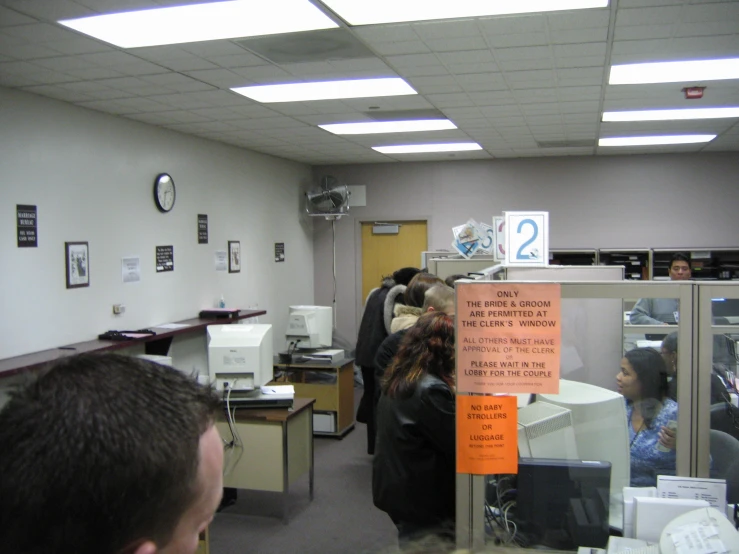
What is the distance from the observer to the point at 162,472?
0.52 m

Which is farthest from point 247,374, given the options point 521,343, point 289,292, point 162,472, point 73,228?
point 289,292

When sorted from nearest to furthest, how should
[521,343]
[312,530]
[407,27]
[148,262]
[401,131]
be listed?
[521,343], [407,27], [312,530], [148,262], [401,131]

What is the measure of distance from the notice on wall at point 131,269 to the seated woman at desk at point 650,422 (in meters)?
4.07

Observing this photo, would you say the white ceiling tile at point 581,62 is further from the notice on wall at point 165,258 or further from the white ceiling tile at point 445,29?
the notice on wall at point 165,258

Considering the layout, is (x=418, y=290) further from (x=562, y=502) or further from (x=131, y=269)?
(x=131, y=269)

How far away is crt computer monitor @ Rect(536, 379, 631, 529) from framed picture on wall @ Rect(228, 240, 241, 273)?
196 inches

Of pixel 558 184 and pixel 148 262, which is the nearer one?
pixel 148 262

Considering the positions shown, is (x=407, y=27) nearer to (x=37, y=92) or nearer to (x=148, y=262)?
(x=37, y=92)

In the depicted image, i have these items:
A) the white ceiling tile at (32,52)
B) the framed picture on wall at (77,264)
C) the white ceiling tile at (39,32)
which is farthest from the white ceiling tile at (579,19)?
the framed picture on wall at (77,264)

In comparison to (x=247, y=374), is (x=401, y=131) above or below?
above

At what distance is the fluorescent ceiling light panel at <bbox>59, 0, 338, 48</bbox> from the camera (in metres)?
2.77

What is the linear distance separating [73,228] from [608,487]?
12.7ft

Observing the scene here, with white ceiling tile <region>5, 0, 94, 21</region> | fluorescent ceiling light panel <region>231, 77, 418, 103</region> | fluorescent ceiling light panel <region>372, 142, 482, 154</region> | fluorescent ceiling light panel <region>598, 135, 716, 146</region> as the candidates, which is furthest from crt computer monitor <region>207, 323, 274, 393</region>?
fluorescent ceiling light panel <region>598, 135, 716, 146</region>

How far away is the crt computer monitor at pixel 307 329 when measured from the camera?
6.08 metres
